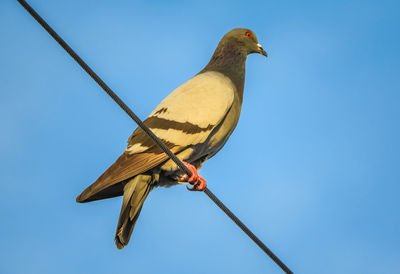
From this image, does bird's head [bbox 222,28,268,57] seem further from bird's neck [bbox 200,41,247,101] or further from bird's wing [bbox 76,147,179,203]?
bird's wing [bbox 76,147,179,203]

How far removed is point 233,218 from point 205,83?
2.57 m

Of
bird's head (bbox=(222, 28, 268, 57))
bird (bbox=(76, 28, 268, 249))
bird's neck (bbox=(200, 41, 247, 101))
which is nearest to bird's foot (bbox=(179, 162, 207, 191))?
bird (bbox=(76, 28, 268, 249))

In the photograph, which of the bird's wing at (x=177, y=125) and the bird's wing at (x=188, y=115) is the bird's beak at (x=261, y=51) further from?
→ the bird's wing at (x=188, y=115)

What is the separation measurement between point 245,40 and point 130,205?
11.2 ft

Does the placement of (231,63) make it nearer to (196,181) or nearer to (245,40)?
(245,40)

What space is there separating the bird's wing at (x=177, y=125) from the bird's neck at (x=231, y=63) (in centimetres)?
51

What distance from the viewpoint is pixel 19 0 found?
2752 millimetres

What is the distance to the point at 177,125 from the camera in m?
5.55

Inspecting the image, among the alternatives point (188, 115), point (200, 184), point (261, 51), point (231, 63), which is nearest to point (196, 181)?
point (200, 184)

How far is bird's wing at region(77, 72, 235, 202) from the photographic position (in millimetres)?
4980

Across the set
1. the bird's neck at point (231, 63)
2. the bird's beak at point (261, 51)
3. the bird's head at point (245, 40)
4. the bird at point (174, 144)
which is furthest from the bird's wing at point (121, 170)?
the bird's beak at point (261, 51)

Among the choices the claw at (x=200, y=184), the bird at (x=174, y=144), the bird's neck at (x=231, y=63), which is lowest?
the claw at (x=200, y=184)

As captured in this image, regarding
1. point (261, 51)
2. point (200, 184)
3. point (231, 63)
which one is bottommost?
point (200, 184)

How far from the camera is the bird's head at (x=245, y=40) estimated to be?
745 centimetres
